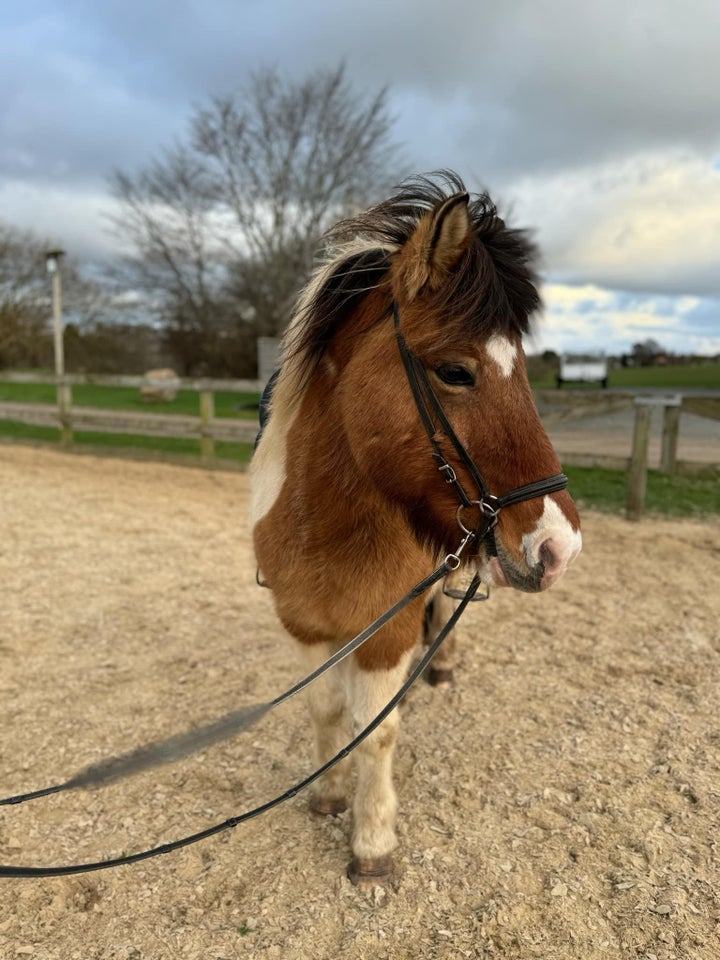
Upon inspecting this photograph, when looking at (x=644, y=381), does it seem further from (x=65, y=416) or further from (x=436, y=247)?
(x=436, y=247)

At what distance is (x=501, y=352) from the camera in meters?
1.73

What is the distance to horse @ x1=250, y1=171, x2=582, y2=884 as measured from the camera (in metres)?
1.70

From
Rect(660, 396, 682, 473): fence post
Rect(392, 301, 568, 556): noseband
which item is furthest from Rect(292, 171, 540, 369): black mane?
Rect(660, 396, 682, 473): fence post

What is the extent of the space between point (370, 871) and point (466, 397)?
179 centimetres

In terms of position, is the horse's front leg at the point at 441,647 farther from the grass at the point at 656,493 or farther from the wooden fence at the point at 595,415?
the grass at the point at 656,493

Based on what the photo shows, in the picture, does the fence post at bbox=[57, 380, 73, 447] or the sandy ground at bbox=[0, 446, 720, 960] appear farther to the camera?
the fence post at bbox=[57, 380, 73, 447]

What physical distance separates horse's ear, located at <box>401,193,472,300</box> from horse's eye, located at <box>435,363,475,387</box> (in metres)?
0.23

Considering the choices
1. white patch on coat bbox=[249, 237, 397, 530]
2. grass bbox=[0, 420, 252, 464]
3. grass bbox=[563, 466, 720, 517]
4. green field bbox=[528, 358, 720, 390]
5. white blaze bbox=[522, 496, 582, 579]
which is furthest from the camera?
green field bbox=[528, 358, 720, 390]

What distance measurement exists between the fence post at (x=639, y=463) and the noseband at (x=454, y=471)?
586 centimetres

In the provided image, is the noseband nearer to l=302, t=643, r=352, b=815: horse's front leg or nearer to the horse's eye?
the horse's eye

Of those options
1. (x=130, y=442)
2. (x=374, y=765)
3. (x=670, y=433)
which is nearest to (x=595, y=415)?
(x=670, y=433)

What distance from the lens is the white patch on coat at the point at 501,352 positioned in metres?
1.72

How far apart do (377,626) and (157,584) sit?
12.6 ft

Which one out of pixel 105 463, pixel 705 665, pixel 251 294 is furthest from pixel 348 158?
pixel 705 665
